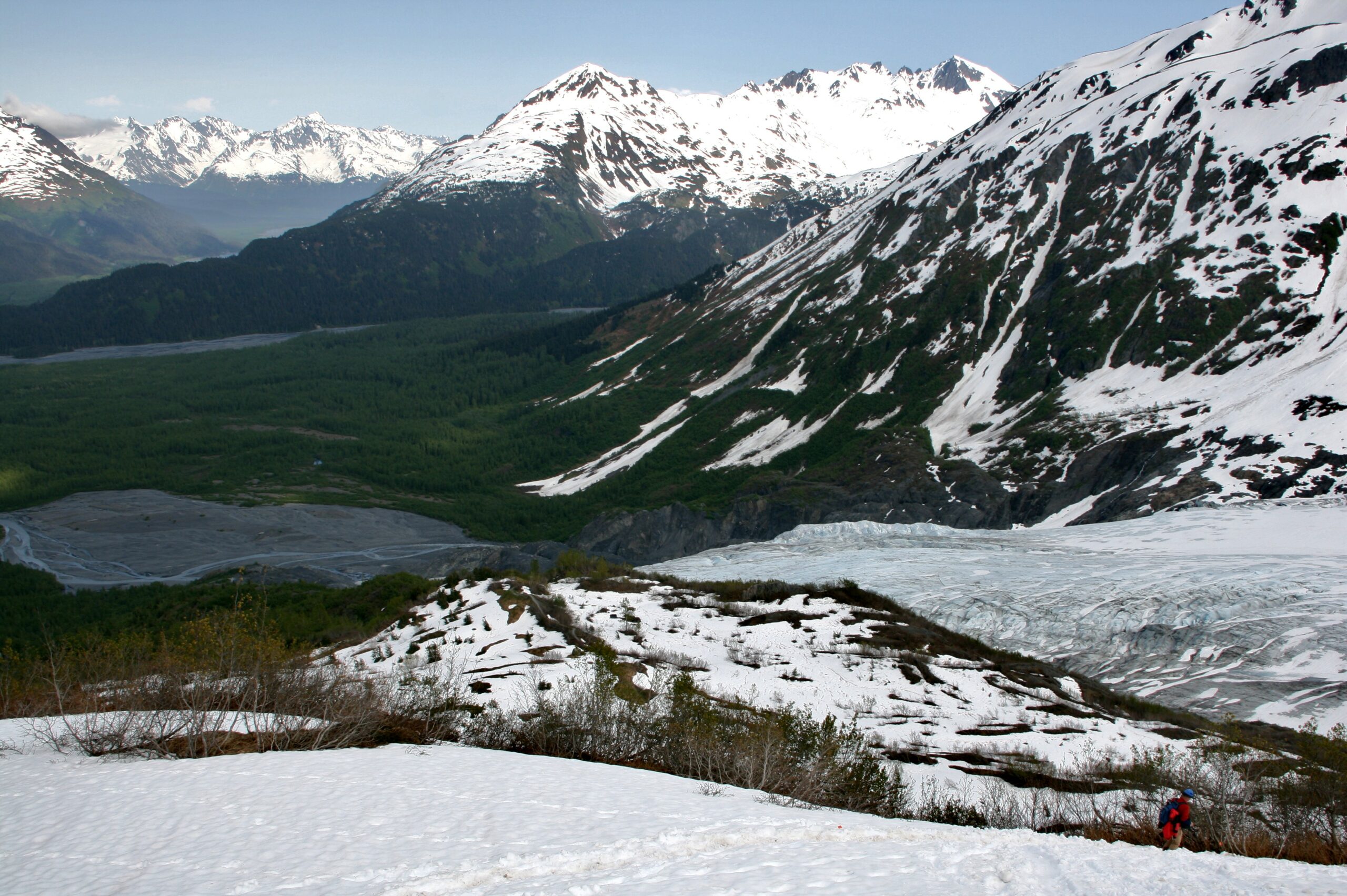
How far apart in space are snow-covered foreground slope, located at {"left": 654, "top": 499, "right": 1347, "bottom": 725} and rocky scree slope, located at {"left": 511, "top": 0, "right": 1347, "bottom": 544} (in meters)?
9.01

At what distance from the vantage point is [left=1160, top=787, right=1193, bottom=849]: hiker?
14617 millimetres

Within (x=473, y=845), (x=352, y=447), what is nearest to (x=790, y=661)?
(x=473, y=845)

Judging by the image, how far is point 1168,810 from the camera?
14914 millimetres

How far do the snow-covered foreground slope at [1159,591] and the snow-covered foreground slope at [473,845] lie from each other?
2174 cm

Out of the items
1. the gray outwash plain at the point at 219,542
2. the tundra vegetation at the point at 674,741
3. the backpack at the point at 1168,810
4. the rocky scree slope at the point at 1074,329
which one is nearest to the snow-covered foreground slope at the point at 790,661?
the tundra vegetation at the point at 674,741

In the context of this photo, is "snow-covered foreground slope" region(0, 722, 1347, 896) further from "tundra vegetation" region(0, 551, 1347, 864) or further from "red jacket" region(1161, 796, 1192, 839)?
"tundra vegetation" region(0, 551, 1347, 864)

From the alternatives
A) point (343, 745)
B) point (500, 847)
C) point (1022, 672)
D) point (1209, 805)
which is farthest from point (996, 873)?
point (1022, 672)

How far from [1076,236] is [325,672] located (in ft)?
346

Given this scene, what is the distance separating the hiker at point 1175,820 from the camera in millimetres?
14617

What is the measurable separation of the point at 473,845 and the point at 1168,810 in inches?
488

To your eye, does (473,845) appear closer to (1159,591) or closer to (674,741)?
(674,741)

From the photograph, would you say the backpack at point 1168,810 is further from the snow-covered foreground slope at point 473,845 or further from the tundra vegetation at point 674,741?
the tundra vegetation at point 674,741

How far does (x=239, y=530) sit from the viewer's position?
106 meters

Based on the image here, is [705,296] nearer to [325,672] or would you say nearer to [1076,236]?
[1076,236]
